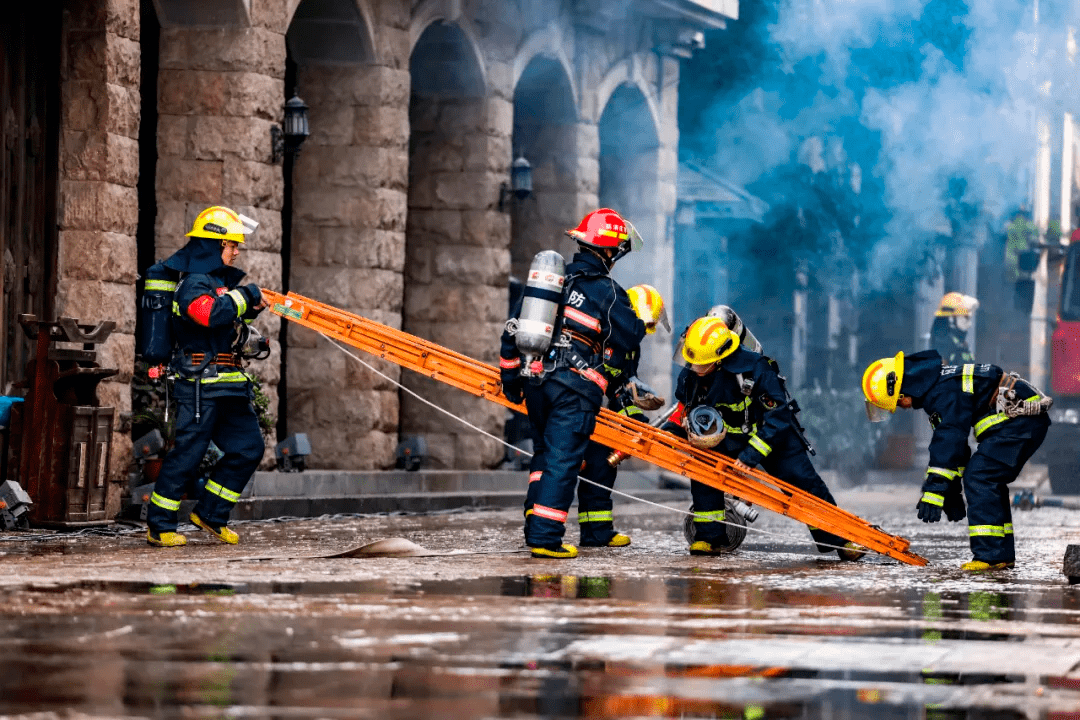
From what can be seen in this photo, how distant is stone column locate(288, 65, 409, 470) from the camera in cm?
1991

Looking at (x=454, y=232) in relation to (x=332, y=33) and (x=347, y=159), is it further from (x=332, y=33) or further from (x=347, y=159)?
(x=332, y=33)

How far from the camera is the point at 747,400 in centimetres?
1285

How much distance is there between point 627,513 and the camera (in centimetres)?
1925

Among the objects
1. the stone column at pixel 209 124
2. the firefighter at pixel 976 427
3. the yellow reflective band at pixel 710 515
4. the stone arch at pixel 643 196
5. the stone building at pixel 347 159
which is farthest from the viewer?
the stone arch at pixel 643 196

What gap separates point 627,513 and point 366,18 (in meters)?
4.84

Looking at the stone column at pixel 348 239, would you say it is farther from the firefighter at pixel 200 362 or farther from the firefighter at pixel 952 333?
the firefighter at pixel 200 362

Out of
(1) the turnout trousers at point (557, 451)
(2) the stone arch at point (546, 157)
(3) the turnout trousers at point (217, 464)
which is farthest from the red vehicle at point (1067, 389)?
(3) the turnout trousers at point (217, 464)

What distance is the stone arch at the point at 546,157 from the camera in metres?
25.1

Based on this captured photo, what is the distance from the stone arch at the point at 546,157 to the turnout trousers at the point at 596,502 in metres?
11.6

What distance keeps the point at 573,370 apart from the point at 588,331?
9.4 inches

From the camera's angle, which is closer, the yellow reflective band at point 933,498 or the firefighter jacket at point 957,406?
the yellow reflective band at point 933,498

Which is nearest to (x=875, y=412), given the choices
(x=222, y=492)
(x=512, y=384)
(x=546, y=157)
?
(x=512, y=384)

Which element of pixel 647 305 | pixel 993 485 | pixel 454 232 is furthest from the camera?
pixel 454 232

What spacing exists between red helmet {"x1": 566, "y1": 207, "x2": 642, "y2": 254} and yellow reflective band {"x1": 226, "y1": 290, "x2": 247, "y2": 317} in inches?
70.6
